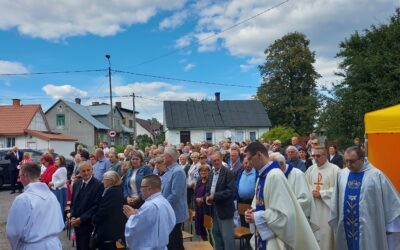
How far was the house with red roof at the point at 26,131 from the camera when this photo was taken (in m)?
35.6

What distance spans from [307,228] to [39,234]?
8.70ft

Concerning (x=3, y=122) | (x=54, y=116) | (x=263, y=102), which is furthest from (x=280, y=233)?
(x=54, y=116)

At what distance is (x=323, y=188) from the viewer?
6480mm

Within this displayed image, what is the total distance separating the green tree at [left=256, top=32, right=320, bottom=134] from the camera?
44.1 meters

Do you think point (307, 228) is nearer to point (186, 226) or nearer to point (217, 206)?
point (217, 206)

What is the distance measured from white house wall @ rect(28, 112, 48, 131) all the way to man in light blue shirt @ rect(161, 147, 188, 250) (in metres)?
34.6

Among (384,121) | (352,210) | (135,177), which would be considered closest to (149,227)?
(352,210)

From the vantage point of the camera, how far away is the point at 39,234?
4160 millimetres

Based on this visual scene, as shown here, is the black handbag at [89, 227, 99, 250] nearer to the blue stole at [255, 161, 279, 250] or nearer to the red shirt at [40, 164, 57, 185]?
the blue stole at [255, 161, 279, 250]

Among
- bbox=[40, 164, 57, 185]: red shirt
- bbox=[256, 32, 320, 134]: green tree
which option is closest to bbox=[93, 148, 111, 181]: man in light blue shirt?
bbox=[40, 164, 57, 185]: red shirt

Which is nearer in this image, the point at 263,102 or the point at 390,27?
the point at 390,27

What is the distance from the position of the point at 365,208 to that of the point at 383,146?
13.0 feet

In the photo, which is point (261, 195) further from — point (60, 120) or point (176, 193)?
point (60, 120)

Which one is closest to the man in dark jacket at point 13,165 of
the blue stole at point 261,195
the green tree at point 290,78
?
the blue stole at point 261,195
